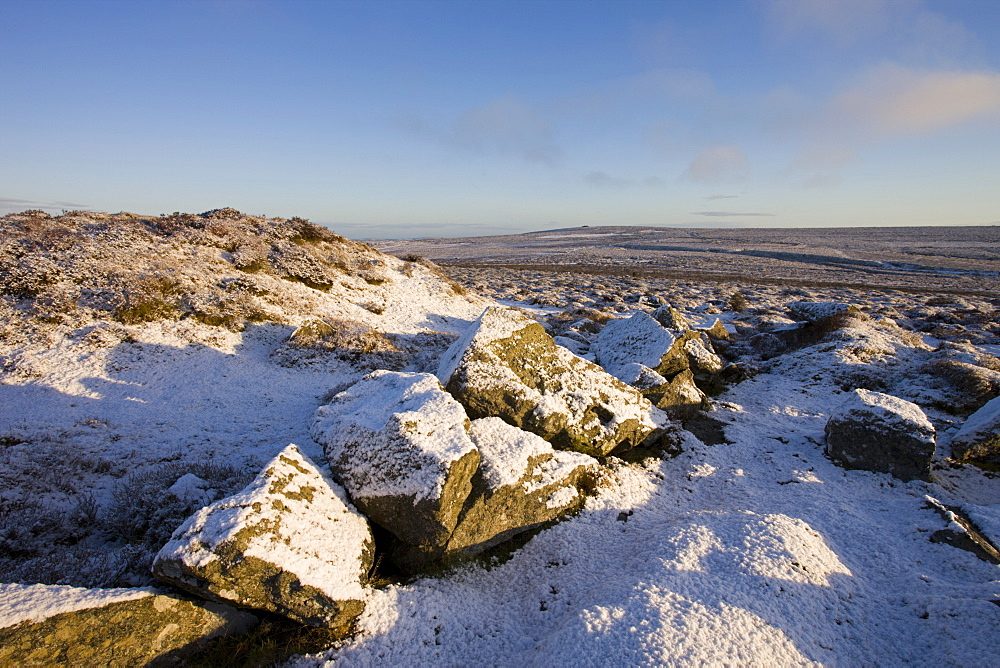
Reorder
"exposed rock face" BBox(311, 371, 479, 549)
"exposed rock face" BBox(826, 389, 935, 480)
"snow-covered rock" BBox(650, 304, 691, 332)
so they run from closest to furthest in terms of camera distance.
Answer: "exposed rock face" BBox(311, 371, 479, 549) → "exposed rock face" BBox(826, 389, 935, 480) → "snow-covered rock" BBox(650, 304, 691, 332)

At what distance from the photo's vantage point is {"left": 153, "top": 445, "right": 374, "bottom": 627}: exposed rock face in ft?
17.8

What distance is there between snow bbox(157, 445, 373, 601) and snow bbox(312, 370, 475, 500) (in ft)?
1.99

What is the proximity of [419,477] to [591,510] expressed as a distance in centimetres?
379

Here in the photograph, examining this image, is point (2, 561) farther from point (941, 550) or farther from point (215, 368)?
point (941, 550)

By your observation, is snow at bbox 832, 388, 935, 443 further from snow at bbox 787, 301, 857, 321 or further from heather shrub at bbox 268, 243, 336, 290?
heather shrub at bbox 268, 243, 336, 290

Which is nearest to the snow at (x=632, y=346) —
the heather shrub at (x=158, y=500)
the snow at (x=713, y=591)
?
the snow at (x=713, y=591)

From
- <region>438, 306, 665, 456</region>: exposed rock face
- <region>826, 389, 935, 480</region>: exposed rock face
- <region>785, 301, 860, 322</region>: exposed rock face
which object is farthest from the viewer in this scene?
<region>785, 301, 860, 322</region>: exposed rock face

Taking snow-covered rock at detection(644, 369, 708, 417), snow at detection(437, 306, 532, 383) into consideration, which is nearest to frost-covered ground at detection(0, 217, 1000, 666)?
snow-covered rock at detection(644, 369, 708, 417)

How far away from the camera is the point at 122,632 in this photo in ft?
16.4

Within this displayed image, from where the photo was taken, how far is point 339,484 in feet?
25.0

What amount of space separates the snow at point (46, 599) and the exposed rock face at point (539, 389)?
5.98 metres

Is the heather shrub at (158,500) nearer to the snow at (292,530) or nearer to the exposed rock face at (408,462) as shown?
the snow at (292,530)

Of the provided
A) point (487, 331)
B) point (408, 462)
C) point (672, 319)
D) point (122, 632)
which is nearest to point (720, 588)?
point (408, 462)

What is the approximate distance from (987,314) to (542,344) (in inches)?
1395
